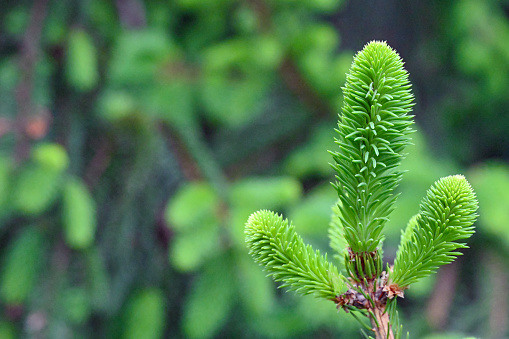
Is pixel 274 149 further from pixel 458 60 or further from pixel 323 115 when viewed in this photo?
pixel 458 60

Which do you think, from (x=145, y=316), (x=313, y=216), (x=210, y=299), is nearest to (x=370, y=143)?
(x=313, y=216)

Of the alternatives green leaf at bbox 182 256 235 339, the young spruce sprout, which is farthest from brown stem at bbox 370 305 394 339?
green leaf at bbox 182 256 235 339

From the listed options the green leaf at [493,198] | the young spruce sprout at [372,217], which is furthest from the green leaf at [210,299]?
the young spruce sprout at [372,217]

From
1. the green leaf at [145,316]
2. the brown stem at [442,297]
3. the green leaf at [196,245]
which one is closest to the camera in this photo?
the green leaf at [196,245]

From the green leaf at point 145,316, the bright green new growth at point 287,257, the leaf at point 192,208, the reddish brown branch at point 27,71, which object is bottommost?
the bright green new growth at point 287,257

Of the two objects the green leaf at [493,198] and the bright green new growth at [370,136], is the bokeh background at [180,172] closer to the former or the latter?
the green leaf at [493,198]

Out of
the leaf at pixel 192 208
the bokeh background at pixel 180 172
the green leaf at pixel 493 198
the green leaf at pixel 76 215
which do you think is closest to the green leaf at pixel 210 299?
the bokeh background at pixel 180 172

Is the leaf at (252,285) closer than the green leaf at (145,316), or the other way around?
the leaf at (252,285)

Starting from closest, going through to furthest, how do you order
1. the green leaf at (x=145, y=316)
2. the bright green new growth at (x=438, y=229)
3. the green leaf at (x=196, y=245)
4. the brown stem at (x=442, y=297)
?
the bright green new growth at (x=438, y=229)
the green leaf at (x=196, y=245)
the green leaf at (x=145, y=316)
the brown stem at (x=442, y=297)

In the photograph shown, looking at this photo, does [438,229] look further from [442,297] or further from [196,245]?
[442,297]

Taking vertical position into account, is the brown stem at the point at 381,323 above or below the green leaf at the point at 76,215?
below
